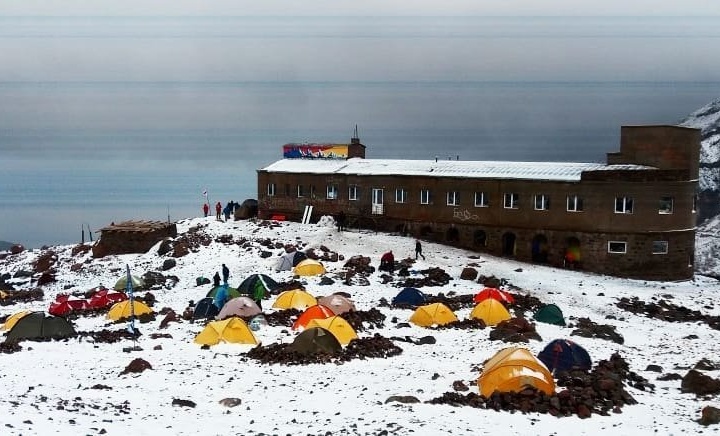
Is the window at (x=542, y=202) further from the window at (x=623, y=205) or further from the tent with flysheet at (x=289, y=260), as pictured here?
the tent with flysheet at (x=289, y=260)

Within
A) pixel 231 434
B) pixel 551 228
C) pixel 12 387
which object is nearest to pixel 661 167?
pixel 551 228

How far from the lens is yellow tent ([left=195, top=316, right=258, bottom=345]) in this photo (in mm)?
25719

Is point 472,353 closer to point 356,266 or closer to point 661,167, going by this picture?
point 356,266

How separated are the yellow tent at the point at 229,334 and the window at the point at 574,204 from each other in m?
24.9

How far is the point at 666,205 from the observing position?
4103 cm

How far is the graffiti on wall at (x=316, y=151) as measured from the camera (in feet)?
A: 189

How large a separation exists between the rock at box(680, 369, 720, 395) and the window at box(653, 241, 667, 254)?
22.4m

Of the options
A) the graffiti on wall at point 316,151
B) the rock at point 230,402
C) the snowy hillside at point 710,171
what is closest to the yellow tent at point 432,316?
the rock at point 230,402

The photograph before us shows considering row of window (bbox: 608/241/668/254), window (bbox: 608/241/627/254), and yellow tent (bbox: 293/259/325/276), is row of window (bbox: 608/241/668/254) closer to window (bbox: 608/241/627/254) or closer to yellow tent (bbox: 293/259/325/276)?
window (bbox: 608/241/627/254)

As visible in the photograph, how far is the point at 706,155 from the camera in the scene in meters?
120

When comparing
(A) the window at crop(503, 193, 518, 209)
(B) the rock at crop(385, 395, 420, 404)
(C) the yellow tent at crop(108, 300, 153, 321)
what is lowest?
(C) the yellow tent at crop(108, 300, 153, 321)

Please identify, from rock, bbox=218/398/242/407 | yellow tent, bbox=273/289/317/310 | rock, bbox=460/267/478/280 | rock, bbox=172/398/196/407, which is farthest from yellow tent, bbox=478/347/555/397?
rock, bbox=460/267/478/280

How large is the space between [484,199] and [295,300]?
1927 cm

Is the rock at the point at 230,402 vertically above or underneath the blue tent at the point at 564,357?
underneath
